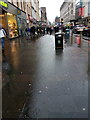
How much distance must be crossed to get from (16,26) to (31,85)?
881 inches

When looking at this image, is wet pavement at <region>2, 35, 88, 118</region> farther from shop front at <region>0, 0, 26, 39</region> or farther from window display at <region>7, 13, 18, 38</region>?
window display at <region>7, 13, 18, 38</region>

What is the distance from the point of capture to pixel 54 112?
334 cm

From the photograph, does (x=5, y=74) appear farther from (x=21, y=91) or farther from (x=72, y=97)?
(x=72, y=97)

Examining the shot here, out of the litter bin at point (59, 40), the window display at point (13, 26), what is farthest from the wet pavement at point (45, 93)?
the window display at point (13, 26)

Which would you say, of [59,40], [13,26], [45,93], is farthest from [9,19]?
[45,93]

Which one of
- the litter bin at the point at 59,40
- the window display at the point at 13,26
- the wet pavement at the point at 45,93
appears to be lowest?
the wet pavement at the point at 45,93

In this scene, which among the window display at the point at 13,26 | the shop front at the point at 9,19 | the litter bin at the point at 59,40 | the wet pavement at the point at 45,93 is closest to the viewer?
the wet pavement at the point at 45,93

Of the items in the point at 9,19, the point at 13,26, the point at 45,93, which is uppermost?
the point at 9,19

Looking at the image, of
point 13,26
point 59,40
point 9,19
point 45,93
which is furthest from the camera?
point 13,26

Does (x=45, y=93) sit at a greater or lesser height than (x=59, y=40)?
lesser

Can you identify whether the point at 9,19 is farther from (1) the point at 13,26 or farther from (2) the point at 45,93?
(2) the point at 45,93

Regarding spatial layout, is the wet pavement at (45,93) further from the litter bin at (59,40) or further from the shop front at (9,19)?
the shop front at (9,19)

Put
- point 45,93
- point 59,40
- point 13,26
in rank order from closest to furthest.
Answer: point 45,93, point 59,40, point 13,26

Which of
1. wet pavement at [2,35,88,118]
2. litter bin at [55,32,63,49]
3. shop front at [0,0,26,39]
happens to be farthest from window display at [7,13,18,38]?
wet pavement at [2,35,88,118]
